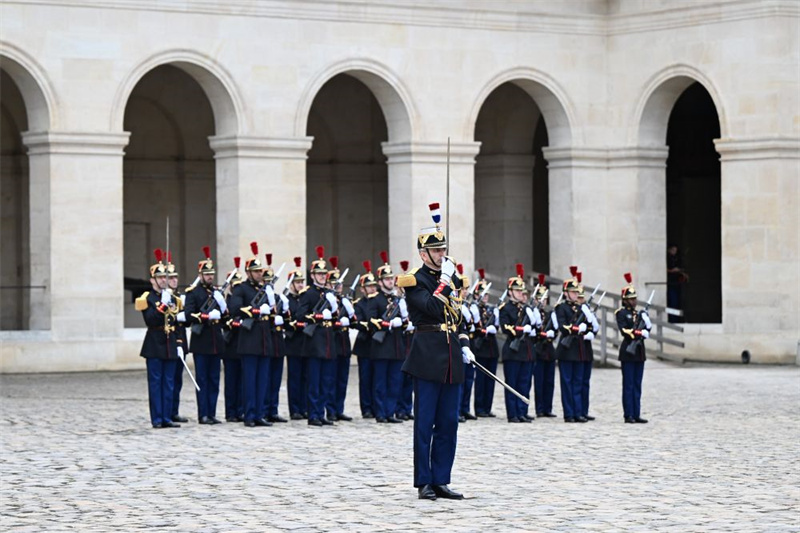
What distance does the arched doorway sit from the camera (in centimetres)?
3008

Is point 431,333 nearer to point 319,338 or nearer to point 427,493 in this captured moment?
point 427,493

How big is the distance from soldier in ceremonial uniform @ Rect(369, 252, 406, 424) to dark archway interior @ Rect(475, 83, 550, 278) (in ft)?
41.6

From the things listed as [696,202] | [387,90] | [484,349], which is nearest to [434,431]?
[484,349]

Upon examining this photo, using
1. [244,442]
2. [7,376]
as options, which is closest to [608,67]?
[7,376]

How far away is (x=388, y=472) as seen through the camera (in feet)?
44.1

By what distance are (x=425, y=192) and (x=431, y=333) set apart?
46.2 feet

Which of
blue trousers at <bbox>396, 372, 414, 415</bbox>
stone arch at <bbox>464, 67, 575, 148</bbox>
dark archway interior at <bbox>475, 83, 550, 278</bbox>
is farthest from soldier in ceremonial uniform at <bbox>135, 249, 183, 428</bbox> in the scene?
dark archway interior at <bbox>475, 83, 550, 278</bbox>

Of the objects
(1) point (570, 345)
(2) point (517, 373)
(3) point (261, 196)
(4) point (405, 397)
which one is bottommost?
(4) point (405, 397)

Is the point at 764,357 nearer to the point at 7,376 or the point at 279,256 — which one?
the point at 279,256

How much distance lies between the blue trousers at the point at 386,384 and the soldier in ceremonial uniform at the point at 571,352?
62.9 inches

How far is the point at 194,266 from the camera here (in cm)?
3062

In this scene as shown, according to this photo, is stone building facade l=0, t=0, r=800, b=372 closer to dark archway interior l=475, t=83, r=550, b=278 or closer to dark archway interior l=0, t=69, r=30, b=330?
dark archway interior l=0, t=69, r=30, b=330

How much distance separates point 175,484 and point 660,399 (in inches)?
350

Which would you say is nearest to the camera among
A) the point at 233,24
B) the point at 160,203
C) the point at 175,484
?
the point at 175,484
